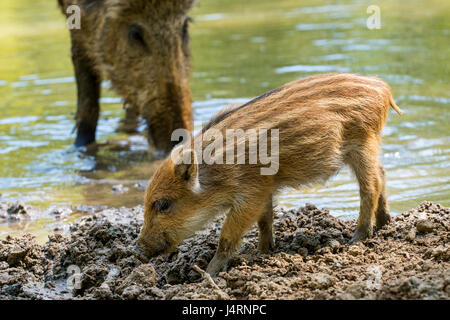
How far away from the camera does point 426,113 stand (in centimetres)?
769

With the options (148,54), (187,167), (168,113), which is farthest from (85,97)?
(187,167)

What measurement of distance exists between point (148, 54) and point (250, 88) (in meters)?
2.55

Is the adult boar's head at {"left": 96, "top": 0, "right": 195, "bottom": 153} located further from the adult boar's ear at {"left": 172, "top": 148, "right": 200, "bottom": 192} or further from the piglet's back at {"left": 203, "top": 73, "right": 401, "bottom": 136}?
the adult boar's ear at {"left": 172, "top": 148, "right": 200, "bottom": 192}

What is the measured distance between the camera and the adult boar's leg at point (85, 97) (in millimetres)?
7793

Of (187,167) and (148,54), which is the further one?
(148,54)

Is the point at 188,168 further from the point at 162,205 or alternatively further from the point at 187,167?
the point at 162,205

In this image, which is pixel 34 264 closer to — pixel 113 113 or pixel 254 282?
pixel 254 282

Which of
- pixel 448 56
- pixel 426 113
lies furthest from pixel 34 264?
pixel 448 56

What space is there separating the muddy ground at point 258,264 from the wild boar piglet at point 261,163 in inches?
7.7

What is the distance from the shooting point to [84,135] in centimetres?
803

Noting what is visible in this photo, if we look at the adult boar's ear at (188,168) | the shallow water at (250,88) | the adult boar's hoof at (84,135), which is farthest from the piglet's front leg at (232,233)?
the adult boar's hoof at (84,135)

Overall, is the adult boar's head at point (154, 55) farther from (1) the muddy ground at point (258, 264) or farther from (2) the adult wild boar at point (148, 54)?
(1) the muddy ground at point (258, 264)
